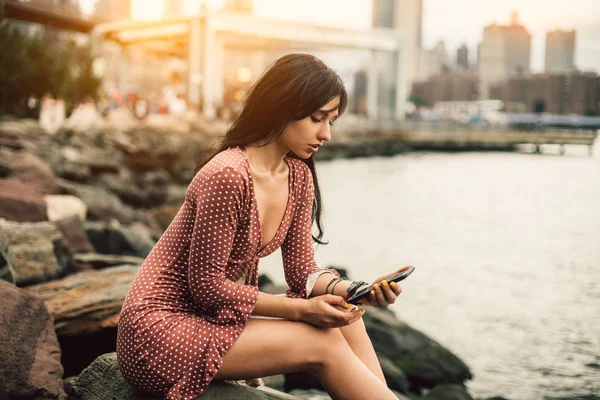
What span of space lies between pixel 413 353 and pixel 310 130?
4070mm

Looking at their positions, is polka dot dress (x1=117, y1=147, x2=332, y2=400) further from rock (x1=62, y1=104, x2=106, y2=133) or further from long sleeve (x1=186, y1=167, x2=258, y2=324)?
rock (x1=62, y1=104, x2=106, y2=133)

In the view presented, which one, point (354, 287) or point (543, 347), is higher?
point (354, 287)

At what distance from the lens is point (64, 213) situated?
26.6 ft

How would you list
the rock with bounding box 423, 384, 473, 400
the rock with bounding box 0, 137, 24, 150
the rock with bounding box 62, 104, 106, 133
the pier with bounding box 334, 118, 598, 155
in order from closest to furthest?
the rock with bounding box 423, 384, 473, 400, the rock with bounding box 0, 137, 24, 150, the rock with bounding box 62, 104, 106, 133, the pier with bounding box 334, 118, 598, 155

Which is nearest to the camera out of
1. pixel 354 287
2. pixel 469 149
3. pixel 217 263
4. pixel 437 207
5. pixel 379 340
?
pixel 217 263

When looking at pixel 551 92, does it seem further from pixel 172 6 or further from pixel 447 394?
pixel 447 394

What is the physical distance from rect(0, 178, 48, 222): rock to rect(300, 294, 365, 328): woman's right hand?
446 centimetres

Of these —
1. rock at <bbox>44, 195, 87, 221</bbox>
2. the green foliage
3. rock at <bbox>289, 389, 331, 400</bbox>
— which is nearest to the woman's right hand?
rock at <bbox>289, 389, 331, 400</bbox>

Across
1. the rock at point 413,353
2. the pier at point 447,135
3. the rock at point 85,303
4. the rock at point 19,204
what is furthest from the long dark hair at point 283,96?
the pier at point 447,135

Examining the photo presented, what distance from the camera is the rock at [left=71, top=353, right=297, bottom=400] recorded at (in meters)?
2.51

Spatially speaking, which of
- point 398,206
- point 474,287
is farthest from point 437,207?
point 474,287

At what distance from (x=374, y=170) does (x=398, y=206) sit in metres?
12.6

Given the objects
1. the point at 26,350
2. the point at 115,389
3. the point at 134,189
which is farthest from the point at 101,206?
the point at 115,389

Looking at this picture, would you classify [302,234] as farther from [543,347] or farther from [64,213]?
[543,347]
